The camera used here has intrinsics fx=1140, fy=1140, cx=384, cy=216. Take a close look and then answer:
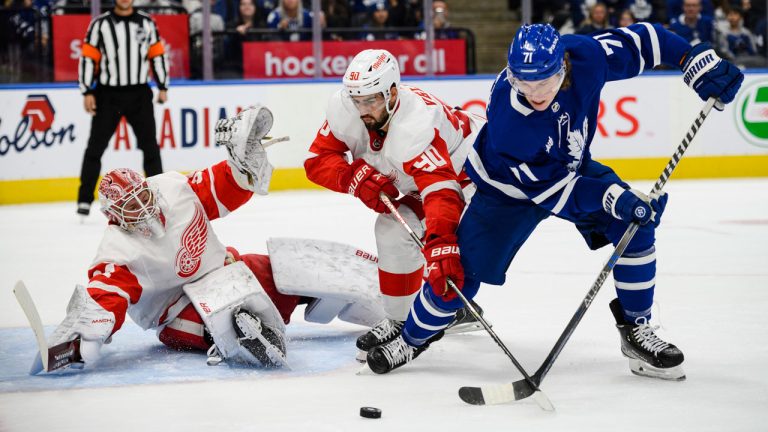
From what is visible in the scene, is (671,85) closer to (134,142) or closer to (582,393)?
(134,142)

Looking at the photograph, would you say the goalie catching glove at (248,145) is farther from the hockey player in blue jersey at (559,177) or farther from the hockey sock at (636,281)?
the hockey sock at (636,281)

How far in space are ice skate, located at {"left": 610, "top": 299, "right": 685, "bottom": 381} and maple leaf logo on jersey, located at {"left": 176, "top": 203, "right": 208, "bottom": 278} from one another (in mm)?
1243

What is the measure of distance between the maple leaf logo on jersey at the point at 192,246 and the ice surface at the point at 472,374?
27cm

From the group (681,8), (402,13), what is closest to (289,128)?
(402,13)

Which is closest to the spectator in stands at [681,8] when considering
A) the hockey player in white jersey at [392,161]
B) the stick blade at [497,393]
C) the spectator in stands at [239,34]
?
the spectator in stands at [239,34]

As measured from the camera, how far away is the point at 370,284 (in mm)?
3611

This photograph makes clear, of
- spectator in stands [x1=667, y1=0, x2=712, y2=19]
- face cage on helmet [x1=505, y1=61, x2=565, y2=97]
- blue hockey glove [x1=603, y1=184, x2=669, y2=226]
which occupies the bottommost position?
blue hockey glove [x1=603, y1=184, x2=669, y2=226]

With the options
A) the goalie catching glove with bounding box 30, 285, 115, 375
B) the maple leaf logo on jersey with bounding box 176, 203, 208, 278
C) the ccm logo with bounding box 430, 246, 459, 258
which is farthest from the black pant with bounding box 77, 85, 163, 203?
the ccm logo with bounding box 430, 246, 459, 258

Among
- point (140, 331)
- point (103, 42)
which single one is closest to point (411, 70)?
point (103, 42)

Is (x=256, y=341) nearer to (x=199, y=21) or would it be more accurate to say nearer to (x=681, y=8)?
(x=199, y=21)

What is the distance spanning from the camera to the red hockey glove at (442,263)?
295 centimetres

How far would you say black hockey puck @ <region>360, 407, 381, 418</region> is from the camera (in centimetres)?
271

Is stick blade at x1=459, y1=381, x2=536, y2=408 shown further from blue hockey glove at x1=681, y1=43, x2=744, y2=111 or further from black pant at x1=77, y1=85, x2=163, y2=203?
black pant at x1=77, y1=85, x2=163, y2=203

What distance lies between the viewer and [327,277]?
3.55m
